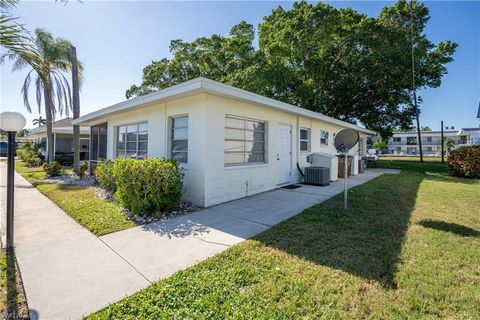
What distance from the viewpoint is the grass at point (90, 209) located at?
4.73 m

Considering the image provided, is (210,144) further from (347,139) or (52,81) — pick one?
(52,81)

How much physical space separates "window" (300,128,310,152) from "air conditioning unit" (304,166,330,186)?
114cm

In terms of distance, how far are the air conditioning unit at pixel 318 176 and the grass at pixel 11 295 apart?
29.0 ft

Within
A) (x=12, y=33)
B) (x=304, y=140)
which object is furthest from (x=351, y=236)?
(x=304, y=140)

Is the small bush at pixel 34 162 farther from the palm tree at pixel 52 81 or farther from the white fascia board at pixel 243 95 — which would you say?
the white fascia board at pixel 243 95

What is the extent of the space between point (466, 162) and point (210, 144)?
48.1 feet

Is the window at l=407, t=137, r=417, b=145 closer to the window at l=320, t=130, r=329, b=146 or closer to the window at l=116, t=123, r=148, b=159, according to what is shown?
the window at l=320, t=130, r=329, b=146

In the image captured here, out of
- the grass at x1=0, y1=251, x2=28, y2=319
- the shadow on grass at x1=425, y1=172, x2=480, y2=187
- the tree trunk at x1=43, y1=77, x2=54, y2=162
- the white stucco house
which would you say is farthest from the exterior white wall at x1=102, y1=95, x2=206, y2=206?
the shadow on grass at x1=425, y1=172, x2=480, y2=187

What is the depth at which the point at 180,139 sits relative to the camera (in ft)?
22.9

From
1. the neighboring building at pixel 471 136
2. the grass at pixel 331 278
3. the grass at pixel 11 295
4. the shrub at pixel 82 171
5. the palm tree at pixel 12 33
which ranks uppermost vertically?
the neighboring building at pixel 471 136

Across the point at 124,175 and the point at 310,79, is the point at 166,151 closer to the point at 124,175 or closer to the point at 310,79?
the point at 124,175

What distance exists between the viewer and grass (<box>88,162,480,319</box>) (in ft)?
7.55

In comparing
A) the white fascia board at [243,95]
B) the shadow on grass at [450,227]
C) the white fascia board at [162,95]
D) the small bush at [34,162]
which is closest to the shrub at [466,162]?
the white fascia board at [243,95]

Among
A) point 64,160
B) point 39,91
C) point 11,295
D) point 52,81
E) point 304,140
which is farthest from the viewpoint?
point 64,160
